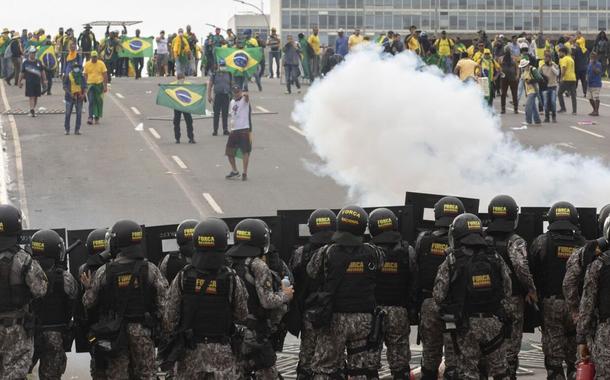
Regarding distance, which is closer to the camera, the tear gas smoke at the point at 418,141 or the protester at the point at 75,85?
the tear gas smoke at the point at 418,141

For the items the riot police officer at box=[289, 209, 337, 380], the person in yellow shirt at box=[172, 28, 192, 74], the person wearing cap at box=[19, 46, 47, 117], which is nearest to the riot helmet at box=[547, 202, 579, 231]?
the riot police officer at box=[289, 209, 337, 380]

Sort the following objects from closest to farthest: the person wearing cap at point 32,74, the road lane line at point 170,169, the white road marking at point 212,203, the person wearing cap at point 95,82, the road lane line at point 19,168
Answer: the road lane line at point 19,168 < the white road marking at point 212,203 < the road lane line at point 170,169 < the person wearing cap at point 95,82 < the person wearing cap at point 32,74

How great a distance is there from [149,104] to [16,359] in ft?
92.0

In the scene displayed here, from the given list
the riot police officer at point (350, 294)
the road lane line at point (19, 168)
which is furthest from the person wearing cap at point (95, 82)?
the riot police officer at point (350, 294)

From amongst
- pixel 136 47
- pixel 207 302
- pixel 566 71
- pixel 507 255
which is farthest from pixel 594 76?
pixel 207 302

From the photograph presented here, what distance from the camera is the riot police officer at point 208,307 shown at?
30.9 feet

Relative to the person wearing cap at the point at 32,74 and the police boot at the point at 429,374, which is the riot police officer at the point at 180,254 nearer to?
the police boot at the point at 429,374

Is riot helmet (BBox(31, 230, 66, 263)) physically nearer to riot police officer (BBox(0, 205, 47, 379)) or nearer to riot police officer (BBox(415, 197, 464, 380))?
riot police officer (BBox(0, 205, 47, 379))

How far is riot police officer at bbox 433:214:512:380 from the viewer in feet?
34.3

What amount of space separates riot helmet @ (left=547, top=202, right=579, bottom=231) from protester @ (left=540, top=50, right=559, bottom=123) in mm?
20976

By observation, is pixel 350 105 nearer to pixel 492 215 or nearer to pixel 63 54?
pixel 492 215

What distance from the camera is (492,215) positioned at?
1141cm

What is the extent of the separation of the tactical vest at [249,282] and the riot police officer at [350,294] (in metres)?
0.80

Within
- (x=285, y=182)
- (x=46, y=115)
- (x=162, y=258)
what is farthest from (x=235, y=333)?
(x=46, y=115)
